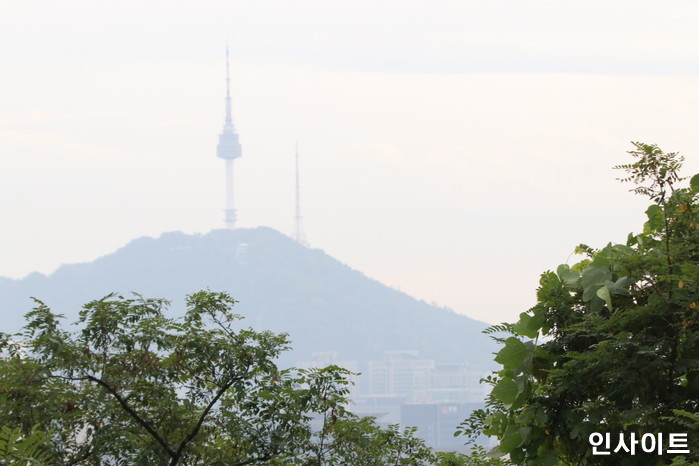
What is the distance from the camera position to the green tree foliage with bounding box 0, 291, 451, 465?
7004mm

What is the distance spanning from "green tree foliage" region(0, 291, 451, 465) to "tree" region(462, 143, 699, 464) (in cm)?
439

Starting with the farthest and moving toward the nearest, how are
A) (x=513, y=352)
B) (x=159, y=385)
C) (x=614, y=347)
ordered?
(x=159, y=385), (x=513, y=352), (x=614, y=347)

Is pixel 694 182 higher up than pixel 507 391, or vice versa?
pixel 694 182

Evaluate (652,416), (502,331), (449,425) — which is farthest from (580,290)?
(449,425)

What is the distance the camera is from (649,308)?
2.53 m

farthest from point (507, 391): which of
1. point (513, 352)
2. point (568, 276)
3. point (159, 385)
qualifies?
point (159, 385)

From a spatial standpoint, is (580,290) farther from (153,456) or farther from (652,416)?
(153,456)

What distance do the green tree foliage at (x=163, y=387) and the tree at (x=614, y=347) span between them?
439 cm

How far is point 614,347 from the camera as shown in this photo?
2.48 metres

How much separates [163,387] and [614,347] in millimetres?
5244

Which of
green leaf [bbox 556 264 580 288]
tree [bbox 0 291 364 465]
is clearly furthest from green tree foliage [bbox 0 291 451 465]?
green leaf [bbox 556 264 580 288]

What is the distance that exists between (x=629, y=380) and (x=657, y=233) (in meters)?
0.50
